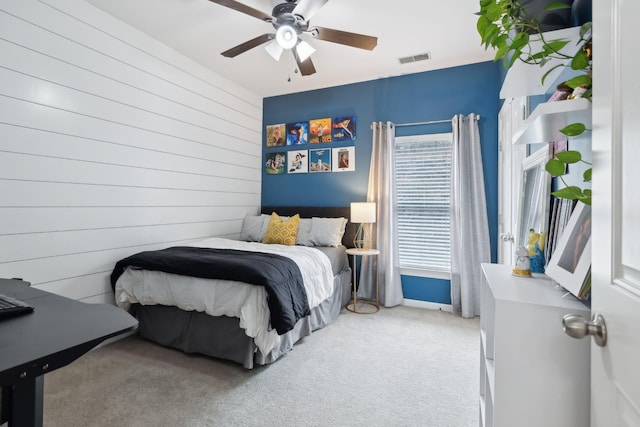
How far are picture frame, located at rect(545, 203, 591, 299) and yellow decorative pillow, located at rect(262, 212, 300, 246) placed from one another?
2.87 metres

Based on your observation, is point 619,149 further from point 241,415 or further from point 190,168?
point 190,168

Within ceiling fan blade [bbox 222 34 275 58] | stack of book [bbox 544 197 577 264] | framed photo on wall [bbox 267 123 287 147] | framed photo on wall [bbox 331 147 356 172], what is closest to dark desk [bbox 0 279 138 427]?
stack of book [bbox 544 197 577 264]

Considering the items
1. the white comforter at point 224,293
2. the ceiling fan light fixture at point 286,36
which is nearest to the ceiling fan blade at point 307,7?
the ceiling fan light fixture at point 286,36

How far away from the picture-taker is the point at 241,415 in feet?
5.97

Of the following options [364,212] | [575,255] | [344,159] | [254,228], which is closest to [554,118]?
[575,255]

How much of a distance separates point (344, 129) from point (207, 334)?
9.70 feet

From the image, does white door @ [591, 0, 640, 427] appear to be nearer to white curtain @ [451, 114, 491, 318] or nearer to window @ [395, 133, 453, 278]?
white curtain @ [451, 114, 491, 318]

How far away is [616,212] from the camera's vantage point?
2.07 ft

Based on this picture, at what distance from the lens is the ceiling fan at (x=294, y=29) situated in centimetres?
225

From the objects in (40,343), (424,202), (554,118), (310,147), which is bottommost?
(40,343)

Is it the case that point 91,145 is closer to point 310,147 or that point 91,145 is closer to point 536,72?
point 310,147

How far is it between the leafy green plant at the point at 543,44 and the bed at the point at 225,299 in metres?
1.80

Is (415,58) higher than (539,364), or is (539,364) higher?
(415,58)

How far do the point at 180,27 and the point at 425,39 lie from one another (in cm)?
237
